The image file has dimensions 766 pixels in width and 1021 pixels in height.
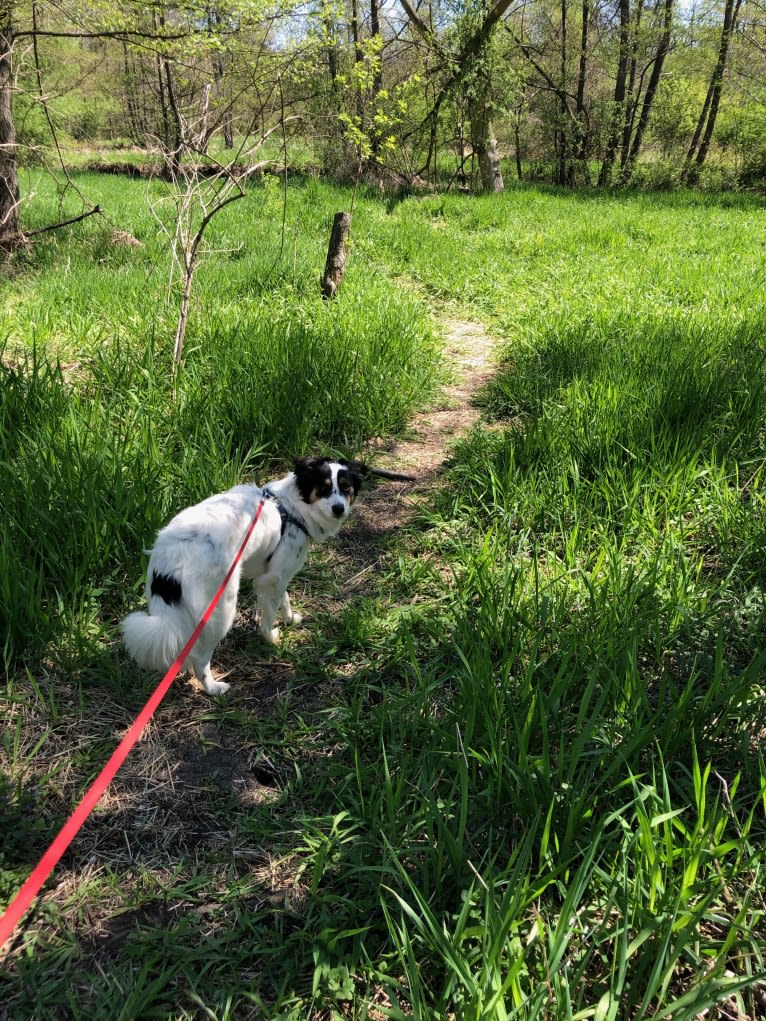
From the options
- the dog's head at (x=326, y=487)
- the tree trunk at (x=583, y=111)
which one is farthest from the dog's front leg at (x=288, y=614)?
the tree trunk at (x=583, y=111)

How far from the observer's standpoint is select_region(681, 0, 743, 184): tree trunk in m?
19.4

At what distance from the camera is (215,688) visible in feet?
7.89

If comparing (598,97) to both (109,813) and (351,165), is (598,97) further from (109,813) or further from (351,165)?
(109,813)

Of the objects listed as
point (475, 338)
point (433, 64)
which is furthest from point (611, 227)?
point (433, 64)

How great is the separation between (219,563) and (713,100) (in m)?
26.8

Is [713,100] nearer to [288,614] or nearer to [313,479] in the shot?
Result: [313,479]

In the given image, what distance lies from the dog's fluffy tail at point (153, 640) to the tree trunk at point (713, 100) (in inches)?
977

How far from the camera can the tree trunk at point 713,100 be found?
19359 millimetres

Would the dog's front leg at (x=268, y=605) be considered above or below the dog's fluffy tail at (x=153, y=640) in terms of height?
below

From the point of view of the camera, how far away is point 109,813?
75.0 inches

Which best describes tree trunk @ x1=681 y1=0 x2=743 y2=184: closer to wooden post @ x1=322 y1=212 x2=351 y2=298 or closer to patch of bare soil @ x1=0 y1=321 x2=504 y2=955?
wooden post @ x1=322 y1=212 x2=351 y2=298

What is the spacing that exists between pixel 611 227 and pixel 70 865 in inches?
478

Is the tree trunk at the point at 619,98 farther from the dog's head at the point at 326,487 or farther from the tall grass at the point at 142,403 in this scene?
the dog's head at the point at 326,487

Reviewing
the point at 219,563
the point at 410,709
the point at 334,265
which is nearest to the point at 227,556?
the point at 219,563
